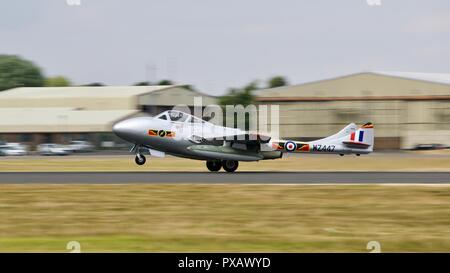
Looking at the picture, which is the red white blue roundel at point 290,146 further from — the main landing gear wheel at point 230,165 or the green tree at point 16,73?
the green tree at point 16,73

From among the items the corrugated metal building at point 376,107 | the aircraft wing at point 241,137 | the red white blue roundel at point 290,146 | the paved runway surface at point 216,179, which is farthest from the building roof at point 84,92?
the paved runway surface at point 216,179

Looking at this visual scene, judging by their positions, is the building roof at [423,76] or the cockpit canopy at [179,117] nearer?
the cockpit canopy at [179,117]

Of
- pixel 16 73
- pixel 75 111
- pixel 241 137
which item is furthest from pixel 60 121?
pixel 241 137

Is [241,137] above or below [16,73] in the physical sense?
below

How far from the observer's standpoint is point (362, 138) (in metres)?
31.9

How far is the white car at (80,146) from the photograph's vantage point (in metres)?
67.1

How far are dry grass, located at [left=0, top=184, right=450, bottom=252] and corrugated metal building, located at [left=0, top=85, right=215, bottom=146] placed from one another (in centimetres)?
5385

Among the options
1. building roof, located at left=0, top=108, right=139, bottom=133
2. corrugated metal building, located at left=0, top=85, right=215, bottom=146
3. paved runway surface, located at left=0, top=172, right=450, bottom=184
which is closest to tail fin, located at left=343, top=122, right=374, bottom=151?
paved runway surface, located at left=0, top=172, right=450, bottom=184

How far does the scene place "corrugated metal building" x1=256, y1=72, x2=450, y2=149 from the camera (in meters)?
73.6

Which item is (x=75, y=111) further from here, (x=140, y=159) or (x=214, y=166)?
(x=214, y=166)

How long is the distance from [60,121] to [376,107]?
33674mm

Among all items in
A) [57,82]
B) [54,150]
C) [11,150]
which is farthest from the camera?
[57,82]

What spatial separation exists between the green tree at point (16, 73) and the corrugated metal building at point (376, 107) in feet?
165
